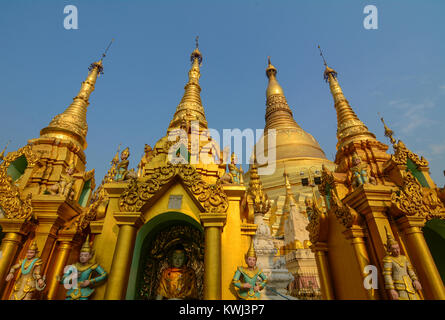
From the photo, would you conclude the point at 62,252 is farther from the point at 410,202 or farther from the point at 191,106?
the point at 410,202

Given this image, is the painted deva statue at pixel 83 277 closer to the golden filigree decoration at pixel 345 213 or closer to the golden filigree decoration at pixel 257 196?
the golden filigree decoration at pixel 257 196

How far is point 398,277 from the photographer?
4.81 metres

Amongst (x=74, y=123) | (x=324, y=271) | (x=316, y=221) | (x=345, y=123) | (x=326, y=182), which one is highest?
(x=345, y=123)

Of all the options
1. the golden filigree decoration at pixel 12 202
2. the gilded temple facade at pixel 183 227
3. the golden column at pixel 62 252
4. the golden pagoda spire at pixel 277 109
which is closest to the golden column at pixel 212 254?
the gilded temple facade at pixel 183 227

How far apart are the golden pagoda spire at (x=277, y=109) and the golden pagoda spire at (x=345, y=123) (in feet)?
59.5

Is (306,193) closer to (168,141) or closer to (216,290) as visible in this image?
(168,141)

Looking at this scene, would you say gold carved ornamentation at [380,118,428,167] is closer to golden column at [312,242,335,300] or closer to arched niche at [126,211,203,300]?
golden column at [312,242,335,300]

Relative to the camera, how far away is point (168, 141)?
802cm

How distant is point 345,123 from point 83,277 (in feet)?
43.6

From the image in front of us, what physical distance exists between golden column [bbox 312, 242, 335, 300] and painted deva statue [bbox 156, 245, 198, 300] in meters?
4.48

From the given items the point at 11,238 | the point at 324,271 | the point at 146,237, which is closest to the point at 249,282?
the point at 146,237

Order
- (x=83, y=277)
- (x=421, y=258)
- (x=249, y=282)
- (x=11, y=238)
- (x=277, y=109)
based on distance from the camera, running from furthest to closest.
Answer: (x=277, y=109)
(x=11, y=238)
(x=421, y=258)
(x=83, y=277)
(x=249, y=282)

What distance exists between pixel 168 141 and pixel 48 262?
185 inches
